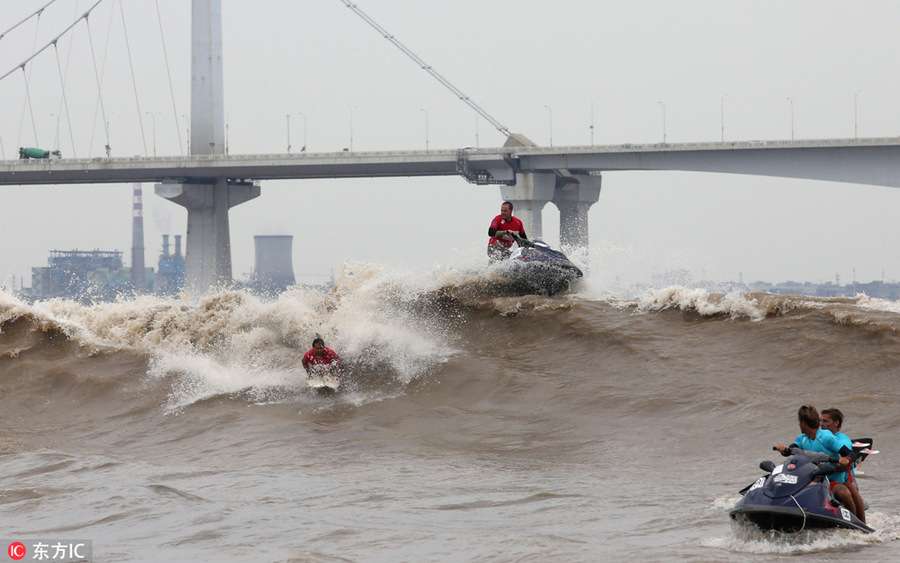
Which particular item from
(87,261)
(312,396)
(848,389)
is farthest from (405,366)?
(87,261)

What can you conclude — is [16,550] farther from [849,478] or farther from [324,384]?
[324,384]

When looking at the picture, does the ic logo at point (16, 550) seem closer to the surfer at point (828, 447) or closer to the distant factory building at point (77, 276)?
the surfer at point (828, 447)

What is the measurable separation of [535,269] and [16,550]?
10890 mm

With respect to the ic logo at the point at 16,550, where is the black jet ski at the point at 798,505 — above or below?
above

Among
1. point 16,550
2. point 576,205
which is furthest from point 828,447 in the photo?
point 576,205

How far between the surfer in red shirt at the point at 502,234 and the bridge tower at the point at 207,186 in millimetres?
53749

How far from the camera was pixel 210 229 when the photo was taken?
71.7 meters

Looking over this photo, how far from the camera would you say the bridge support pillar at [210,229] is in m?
71.1

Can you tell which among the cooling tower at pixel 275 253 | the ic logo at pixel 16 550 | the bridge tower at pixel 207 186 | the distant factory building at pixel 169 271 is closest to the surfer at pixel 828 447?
the ic logo at pixel 16 550

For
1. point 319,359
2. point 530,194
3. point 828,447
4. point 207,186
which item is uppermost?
point 207,186

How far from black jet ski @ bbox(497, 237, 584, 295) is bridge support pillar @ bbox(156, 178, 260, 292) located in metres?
55.0

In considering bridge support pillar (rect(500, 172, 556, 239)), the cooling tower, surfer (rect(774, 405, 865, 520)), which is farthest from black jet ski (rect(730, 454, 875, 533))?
the cooling tower

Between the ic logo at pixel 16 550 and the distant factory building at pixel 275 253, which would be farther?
the distant factory building at pixel 275 253

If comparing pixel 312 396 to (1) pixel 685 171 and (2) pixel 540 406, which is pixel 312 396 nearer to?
(2) pixel 540 406
